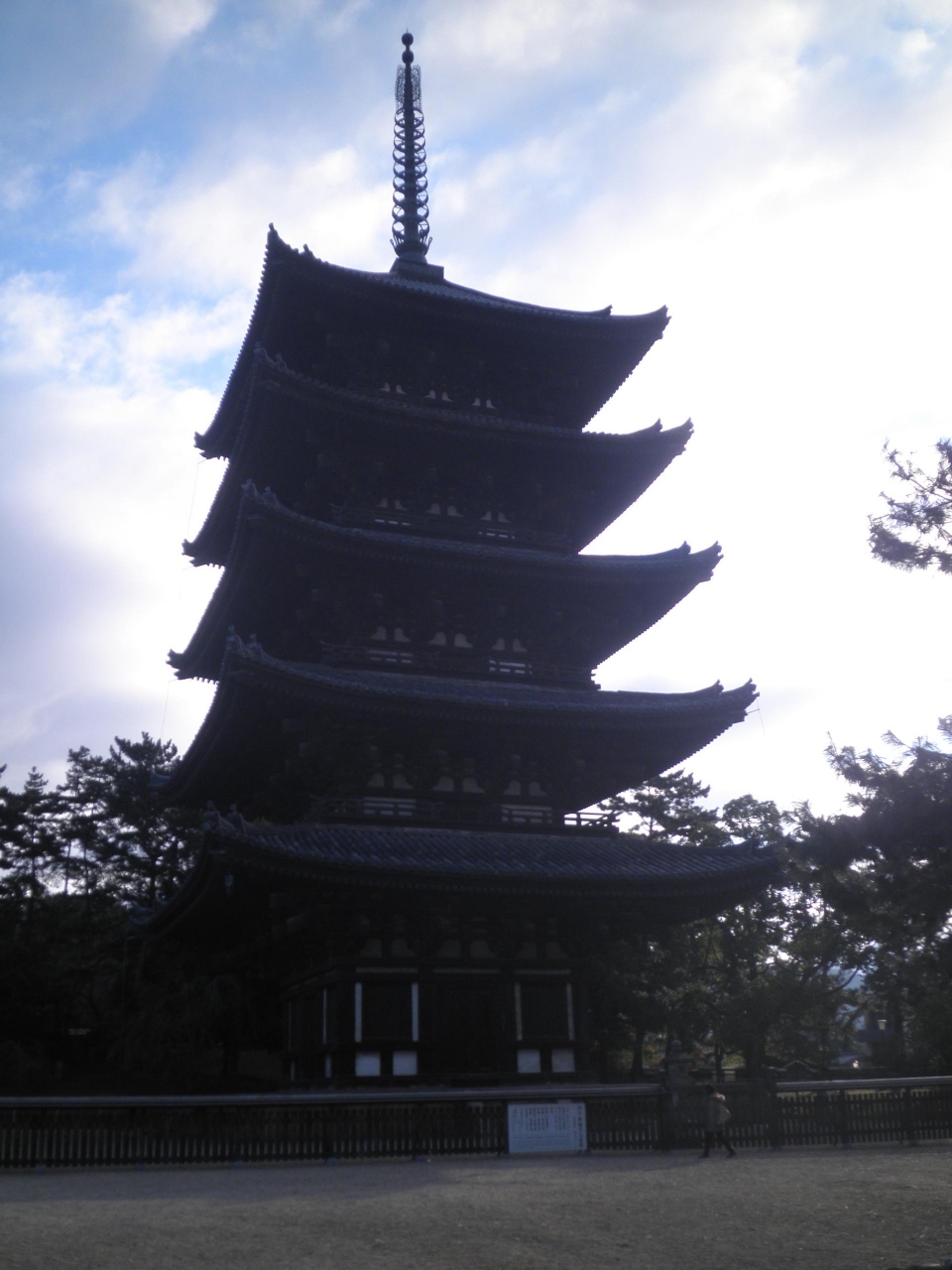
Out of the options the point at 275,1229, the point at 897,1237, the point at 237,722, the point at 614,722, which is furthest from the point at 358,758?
the point at 897,1237

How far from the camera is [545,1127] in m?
19.6

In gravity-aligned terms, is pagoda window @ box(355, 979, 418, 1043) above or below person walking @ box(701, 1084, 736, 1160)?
above

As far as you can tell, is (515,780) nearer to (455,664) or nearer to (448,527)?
(455,664)

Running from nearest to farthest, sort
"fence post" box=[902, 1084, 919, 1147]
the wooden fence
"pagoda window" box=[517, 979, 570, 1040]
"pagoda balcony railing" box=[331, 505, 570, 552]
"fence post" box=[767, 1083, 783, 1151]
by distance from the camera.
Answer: the wooden fence, "fence post" box=[767, 1083, 783, 1151], "fence post" box=[902, 1084, 919, 1147], "pagoda window" box=[517, 979, 570, 1040], "pagoda balcony railing" box=[331, 505, 570, 552]

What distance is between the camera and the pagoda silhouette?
72.7ft

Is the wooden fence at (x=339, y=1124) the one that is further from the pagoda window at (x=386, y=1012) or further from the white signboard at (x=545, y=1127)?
the pagoda window at (x=386, y=1012)

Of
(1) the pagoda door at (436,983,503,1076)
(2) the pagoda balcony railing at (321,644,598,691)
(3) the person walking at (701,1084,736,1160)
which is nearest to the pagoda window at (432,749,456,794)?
(2) the pagoda balcony railing at (321,644,598,691)

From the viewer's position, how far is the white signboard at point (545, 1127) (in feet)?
63.6

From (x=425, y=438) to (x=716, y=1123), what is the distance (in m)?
15.9

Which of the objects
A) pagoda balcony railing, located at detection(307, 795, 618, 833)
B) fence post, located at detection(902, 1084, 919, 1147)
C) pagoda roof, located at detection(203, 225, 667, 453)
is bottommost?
fence post, located at detection(902, 1084, 919, 1147)

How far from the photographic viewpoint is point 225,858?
21.0 meters

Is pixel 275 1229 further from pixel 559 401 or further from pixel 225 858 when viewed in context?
pixel 559 401

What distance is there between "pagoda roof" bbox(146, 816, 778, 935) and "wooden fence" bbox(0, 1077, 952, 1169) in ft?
11.7

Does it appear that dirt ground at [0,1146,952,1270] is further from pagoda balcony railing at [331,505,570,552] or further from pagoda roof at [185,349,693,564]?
pagoda roof at [185,349,693,564]
